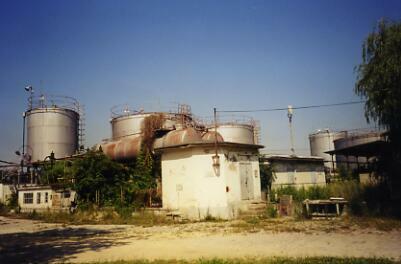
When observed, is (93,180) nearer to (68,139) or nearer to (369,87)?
(68,139)

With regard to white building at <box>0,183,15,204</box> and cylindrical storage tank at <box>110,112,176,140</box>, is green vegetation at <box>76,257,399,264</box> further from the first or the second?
white building at <box>0,183,15,204</box>

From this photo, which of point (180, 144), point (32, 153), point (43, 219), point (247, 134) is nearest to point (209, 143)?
point (180, 144)

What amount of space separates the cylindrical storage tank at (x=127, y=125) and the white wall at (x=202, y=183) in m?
8.84

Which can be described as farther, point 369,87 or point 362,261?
point 369,87

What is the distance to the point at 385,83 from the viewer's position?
15.5m

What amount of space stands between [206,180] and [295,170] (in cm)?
1284

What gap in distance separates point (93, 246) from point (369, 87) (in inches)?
516

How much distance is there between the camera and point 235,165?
68.8 feet

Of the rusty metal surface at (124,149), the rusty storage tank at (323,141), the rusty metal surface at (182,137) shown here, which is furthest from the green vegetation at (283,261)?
the rusty storage tank at (323,141)

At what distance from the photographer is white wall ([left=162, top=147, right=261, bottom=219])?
65.3 feet

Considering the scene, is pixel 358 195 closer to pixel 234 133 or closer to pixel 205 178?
pixel 205 178

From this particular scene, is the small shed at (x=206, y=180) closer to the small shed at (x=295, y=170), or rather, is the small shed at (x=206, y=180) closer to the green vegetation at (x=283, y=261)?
the small shed at (x=295, y=170)

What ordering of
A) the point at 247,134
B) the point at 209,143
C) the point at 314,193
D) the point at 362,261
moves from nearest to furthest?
the point at 362,261, the point at 209,143, the point at 314,193, the point at 247,134

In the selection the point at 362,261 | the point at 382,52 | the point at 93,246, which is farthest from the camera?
the point at 382,52
